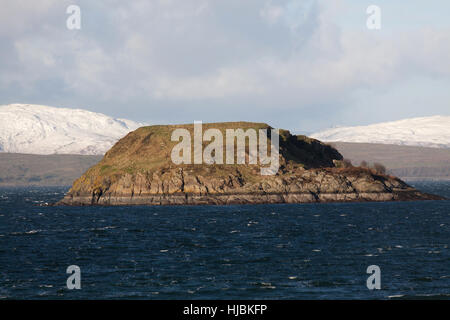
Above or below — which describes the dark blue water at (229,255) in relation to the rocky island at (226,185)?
below

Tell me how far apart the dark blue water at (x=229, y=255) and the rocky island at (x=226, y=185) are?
37.2m

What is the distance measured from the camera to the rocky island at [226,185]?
156 m

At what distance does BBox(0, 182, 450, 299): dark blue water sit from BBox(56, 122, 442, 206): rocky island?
37174 mm

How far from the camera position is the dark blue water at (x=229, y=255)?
47969mm

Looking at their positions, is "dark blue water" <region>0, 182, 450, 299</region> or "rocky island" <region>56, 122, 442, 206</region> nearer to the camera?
"dark blue water" <region>0, 182, 450, 299</region>

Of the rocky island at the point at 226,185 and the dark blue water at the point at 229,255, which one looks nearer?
the dark blue water at the point at 229,255

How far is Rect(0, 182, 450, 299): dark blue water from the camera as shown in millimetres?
47969

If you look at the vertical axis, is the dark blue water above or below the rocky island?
below

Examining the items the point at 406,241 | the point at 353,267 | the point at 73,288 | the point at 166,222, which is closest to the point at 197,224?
the point at 166,222

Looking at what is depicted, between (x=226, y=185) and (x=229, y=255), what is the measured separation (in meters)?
91.7

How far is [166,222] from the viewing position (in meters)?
106
